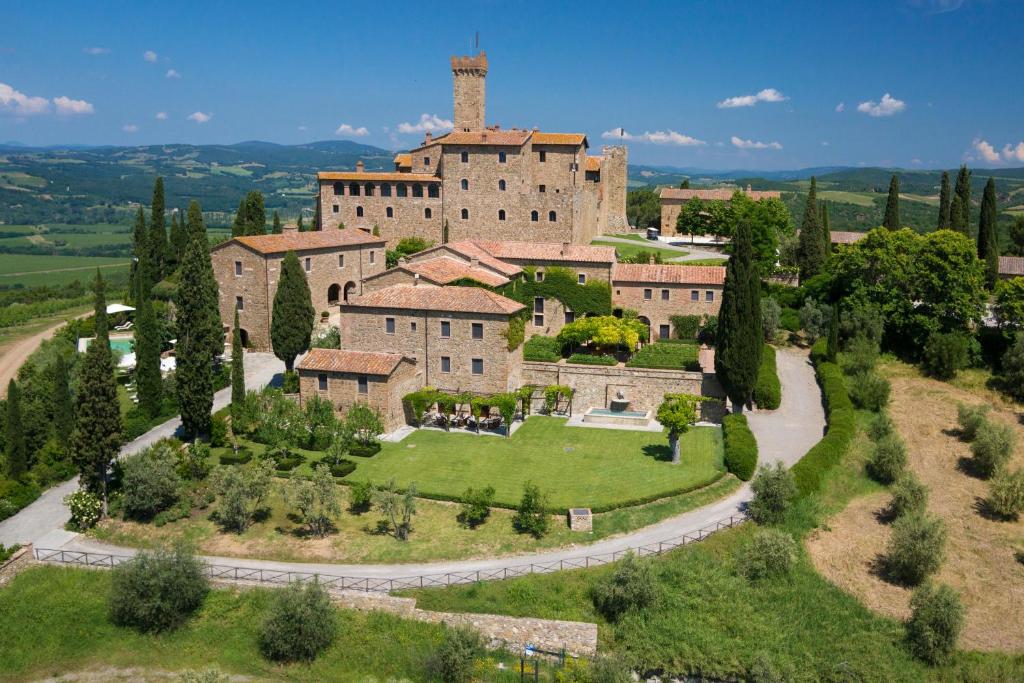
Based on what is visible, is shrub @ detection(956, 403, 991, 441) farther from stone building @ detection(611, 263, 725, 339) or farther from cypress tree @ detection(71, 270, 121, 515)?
cypress tree @ detection(71, 270, 121, 515)

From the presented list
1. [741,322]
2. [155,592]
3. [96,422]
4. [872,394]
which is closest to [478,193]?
[741,322]

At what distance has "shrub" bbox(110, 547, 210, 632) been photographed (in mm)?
23641

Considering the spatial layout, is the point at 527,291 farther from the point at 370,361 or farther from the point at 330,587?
the point at 330,587

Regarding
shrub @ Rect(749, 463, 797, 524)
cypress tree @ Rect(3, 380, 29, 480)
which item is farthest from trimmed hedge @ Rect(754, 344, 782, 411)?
cypress tree @ Rect(3, 380, 29, 480)

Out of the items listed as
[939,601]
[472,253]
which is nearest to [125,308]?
[472,253]

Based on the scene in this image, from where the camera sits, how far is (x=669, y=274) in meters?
46.8

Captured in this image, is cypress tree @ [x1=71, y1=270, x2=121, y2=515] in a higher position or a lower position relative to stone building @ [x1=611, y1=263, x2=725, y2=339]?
lower

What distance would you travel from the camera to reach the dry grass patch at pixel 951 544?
24.5m

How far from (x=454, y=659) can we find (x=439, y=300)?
66.4 ft

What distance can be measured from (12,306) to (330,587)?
64759 mm

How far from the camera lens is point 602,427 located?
37.2 m

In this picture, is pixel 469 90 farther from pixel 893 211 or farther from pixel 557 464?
pixel 557 464

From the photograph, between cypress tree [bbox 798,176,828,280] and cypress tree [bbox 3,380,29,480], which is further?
cypress tree [bbox 798,176,828,280]

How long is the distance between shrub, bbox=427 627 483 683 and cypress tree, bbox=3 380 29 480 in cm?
2032
